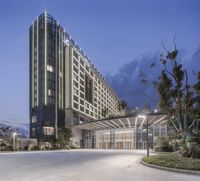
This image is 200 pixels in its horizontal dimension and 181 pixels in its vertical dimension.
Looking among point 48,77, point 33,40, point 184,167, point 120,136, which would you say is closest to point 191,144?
point 184,167

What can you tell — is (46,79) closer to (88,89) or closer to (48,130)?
(48,130)

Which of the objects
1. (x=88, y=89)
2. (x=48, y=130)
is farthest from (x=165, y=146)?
(x=88, y=89)

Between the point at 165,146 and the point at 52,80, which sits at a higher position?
the point at 52,80

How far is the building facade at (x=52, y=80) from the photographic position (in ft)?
302

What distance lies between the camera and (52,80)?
9350 centimetres

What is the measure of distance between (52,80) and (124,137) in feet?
101

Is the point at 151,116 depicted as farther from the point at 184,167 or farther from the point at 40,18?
the point at 40,18

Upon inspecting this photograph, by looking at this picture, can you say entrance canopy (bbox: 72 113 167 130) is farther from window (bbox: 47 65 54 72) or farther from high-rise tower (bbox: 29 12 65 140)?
window (bbox: 47 65 54 72)

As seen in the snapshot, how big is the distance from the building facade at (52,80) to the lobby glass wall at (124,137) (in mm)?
8559

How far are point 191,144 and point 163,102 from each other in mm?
7734

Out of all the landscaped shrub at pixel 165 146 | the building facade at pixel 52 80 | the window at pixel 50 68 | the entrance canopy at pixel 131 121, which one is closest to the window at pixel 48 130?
the building facade at pixel 52 80

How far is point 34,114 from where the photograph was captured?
94312mm

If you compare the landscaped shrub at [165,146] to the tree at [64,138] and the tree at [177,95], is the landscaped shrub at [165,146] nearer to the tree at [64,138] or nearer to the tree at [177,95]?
the tree at [177,95]

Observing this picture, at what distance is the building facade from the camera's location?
9206cm
